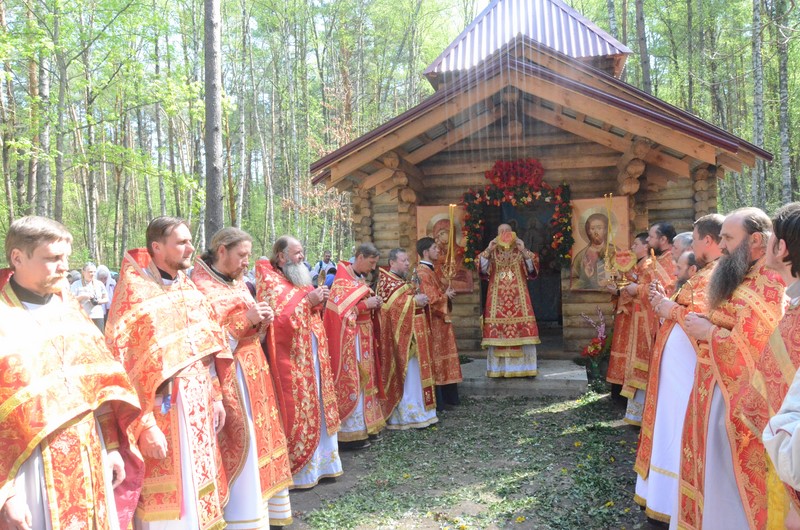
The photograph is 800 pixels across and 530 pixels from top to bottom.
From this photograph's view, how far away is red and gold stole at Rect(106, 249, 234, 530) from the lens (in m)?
3.24

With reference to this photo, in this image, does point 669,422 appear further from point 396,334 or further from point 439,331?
point 439,331

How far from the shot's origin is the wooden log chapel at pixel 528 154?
8227 millimetres

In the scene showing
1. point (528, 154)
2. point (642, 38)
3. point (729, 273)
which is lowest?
point (729, 273)

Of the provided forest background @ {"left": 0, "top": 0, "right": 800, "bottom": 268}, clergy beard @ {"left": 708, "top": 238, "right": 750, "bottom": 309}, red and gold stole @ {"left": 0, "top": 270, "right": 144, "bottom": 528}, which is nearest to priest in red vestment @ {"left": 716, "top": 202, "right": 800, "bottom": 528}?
clergy beard @ {"left": 708, "top": 238, "right": 750, "bottom": 309}

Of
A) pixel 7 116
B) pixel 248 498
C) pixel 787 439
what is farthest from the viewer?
pixel 7 116

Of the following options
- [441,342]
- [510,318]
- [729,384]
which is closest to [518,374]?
[510,318]

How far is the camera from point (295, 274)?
17.1 feet

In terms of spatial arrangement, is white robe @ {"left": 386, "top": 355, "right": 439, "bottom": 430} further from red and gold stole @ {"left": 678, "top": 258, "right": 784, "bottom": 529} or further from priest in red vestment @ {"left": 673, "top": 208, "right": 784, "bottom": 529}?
priest in red vestment @ {"left": 673, "top": 208, "right": 784, "bottom": 529}

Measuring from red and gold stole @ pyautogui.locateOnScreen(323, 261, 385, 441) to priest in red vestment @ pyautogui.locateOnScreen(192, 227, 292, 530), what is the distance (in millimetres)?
1794

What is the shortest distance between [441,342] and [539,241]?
4792 mm

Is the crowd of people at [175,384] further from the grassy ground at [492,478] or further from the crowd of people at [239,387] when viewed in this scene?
the grassy ground at [492,478]

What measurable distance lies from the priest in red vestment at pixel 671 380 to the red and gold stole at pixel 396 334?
330 cm

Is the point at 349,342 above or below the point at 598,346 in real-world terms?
above

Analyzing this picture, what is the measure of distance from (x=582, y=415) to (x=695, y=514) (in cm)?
411
